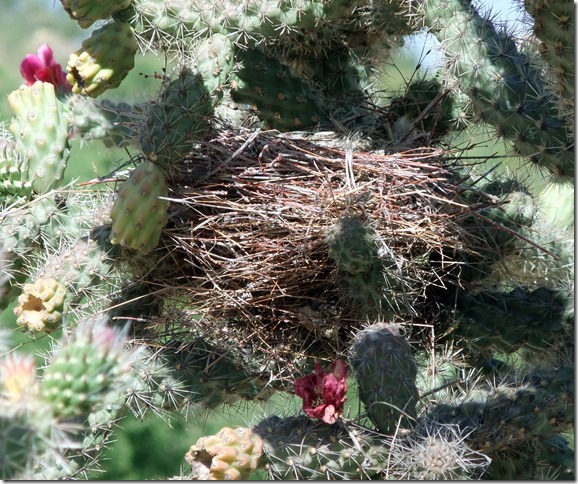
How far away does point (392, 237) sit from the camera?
202cm

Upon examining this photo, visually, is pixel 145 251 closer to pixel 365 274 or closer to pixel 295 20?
pixel 365 274

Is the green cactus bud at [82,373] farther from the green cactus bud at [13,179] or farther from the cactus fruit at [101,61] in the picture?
the green cactus bud at [13,179]

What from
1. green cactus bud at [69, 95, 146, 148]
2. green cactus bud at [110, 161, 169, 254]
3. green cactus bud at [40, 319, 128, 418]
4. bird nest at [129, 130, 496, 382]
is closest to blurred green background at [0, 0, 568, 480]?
green cactus bud at [69, 95, 146, 148]

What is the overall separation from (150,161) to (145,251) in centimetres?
20

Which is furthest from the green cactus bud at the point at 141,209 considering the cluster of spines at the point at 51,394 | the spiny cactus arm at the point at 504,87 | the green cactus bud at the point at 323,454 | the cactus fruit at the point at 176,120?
the spiny cactus arm at the point at 504,87

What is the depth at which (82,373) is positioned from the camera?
3.97 ft

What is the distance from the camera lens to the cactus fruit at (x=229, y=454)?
1729 mm

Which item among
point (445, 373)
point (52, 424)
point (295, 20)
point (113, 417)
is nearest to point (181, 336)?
point (113, 417)

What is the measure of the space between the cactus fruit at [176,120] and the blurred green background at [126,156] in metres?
0.23

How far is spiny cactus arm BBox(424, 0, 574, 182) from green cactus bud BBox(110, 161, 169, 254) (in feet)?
2.54

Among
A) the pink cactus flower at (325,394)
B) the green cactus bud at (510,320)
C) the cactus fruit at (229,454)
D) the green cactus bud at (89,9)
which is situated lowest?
the green cactus bud at (510,320)

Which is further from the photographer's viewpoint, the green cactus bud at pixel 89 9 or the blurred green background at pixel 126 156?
the blurred green background at pixel 126 156

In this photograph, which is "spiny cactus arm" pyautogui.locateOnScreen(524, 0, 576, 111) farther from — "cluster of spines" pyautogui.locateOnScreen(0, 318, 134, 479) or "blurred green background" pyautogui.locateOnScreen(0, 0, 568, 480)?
"cluster of spines" pyautogui.locateOnScreen(0, 318, 134, 479)

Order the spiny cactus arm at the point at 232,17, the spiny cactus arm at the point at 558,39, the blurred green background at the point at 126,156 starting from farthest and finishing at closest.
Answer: the blurred green background at the point at 126,156
the spiny cactus arm at the point at 232,17
the spiny cactus arm at the point at 558,39
